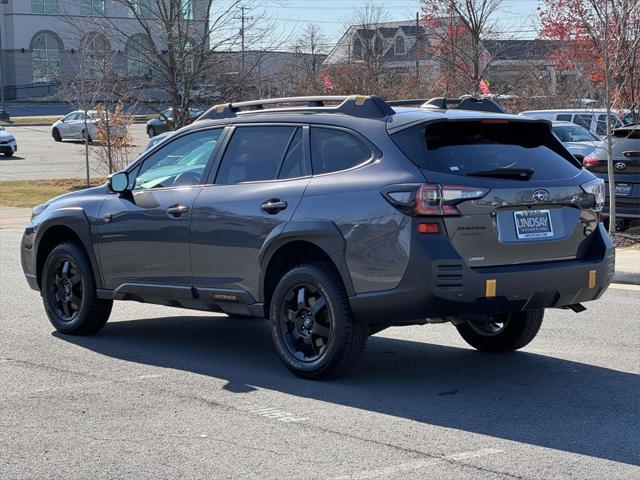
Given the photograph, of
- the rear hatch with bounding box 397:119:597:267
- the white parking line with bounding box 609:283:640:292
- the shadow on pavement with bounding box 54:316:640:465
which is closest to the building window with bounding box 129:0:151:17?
the white parking line with bounding box 609:283:640:292

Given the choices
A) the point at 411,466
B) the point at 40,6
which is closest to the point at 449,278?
the point at 411,466

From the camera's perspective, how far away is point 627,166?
50.2 feet

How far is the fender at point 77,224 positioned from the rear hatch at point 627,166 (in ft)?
29.3

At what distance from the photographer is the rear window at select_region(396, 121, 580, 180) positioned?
6945mm

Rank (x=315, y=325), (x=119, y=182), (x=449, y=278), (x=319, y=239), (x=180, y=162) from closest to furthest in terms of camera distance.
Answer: (x=449, y=278) → (x=319, y=239) → (x=315, y=325) → (x=180, y=162) → (x=119, y=182)

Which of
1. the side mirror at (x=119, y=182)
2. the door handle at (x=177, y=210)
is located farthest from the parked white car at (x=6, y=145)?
the door handle at (x=177, y=210)

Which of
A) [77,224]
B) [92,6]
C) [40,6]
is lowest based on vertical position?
[77,224]

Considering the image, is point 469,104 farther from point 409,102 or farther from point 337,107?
point 337,107

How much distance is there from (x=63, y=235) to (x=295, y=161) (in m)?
2.72

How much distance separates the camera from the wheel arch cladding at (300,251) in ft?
23.0

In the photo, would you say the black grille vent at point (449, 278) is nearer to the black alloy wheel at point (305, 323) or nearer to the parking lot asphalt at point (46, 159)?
the black alloy wheel at point (305, 323)

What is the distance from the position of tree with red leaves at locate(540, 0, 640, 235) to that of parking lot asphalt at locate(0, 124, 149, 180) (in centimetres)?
1332

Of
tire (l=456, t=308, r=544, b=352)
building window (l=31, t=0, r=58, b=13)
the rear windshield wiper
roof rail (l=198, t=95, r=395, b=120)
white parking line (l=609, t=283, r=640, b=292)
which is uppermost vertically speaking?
building window (l=31, t=0, r=58, b=13)

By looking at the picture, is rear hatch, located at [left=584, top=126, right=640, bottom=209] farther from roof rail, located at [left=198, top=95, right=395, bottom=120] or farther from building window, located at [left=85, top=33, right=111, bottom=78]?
building window, located at [left=85, top=33, right=111, bottom=78]
